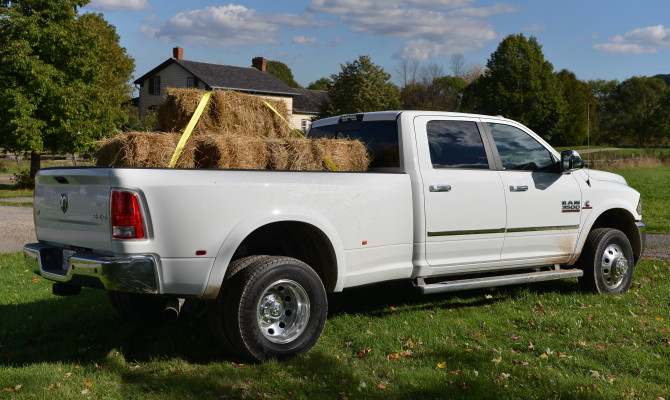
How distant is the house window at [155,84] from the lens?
58147 millimetres

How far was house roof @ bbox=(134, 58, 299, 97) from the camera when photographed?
53503mm

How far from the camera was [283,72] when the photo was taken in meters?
111

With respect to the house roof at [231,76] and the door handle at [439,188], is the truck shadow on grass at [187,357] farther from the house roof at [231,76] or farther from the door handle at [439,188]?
the house roof at [231,76]

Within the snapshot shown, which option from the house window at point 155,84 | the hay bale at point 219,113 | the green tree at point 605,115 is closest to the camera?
the hay bale at point 219,113

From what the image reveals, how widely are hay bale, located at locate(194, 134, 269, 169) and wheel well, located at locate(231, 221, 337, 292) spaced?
0.56 metres

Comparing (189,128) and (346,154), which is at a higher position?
(189,128)

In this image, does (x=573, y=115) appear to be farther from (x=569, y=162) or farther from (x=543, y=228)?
(x=543, y=228)

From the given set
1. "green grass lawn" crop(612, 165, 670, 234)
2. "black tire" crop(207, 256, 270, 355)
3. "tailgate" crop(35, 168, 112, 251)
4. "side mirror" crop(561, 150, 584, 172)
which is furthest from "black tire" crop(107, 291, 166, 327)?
"green grass lawn" crop(612, 165, 670, 234)

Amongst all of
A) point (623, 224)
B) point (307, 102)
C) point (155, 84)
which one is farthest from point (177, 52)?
point (623, 224)

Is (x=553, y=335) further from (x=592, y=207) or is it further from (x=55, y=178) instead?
(x=55, y=178)

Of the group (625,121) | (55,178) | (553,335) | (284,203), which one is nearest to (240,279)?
(284,203)

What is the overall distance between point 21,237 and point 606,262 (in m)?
10.7

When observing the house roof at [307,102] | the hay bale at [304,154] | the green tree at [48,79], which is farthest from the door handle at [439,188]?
the house roof at [307,102]

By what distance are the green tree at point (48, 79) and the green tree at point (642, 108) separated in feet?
266
